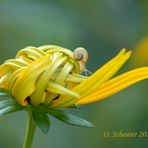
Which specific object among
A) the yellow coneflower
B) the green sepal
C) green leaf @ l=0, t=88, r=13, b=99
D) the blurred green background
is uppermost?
the yellow coneflower

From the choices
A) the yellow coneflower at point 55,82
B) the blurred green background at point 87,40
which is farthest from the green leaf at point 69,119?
the blurred green background at point 87,40

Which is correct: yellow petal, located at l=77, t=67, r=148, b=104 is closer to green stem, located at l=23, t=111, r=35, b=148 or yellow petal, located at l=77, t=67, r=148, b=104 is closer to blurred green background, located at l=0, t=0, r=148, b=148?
green stem, located at l=23, t=111, r=35, b=148

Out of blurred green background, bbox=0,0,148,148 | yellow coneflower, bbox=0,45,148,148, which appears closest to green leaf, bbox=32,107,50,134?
yellow coneflower, bbox=0,45,148,148

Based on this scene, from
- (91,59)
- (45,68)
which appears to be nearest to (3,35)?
(91,59)

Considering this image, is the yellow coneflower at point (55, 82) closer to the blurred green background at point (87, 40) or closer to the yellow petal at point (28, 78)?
the yellow petal at point (28, 78)

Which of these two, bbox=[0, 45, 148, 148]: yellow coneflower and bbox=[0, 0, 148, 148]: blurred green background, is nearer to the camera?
bbox=[0, 45, 148, 148]: yellow coneflower

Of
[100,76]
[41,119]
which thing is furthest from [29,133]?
[100,76]

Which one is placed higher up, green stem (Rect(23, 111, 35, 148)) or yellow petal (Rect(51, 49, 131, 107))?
yellow petal (Rect(51, 49, 131, 107))
